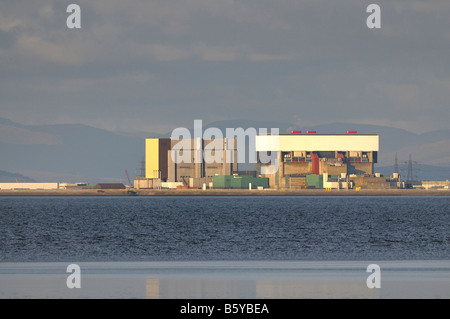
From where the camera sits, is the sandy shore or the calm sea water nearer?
the sandy shore

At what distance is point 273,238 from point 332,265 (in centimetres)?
2172

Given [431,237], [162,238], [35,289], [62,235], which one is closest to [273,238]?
[162,238]

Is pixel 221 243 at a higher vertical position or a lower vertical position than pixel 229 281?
lower

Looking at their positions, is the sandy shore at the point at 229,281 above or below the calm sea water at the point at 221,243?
above

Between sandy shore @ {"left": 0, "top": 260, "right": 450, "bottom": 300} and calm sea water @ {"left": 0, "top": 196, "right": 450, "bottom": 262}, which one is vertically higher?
sandy shore @ {"left": 0, "top": 260, "right": 450, "bottom": 300}

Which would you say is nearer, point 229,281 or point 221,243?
point 229,281

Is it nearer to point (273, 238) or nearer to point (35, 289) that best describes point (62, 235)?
point (273, 238)

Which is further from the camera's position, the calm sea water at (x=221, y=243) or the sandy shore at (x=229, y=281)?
the calm sea water at (x=221, y=243)

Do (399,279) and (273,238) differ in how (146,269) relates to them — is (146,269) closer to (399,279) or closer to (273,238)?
(399,279)

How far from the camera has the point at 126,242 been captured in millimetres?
47906
